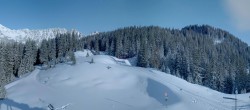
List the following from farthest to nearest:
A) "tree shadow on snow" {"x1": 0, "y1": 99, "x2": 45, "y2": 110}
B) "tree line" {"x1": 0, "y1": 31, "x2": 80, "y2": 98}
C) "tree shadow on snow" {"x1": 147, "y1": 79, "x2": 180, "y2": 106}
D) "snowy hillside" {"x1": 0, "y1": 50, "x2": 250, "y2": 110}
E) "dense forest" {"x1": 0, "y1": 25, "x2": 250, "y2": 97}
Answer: "dense forest" {"x1": 0, "y1": 25, "x2": 250, "y2": 97}, "tree line" {"x1": 0, "y1": 31, "x2": 80, "y2": 98}, "tree shadow on snow" {"x1": 147, "y1": 79, "x2": 180, "y2": 106}, "snowy hillside" {"x1": 0, "y1": 50, "x2": 250, "y2": 110}, "tree shadow on snow" {"x1": 0, "y1": 99, "x2": 45, "y2": 110}

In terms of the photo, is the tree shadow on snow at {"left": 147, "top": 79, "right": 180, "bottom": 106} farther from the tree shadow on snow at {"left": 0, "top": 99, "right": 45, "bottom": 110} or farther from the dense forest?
the dense forest

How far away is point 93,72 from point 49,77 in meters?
12.9

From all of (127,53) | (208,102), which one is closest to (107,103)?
(208,102)

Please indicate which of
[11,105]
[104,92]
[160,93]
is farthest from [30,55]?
[160,93]

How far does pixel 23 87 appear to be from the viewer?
90812mm

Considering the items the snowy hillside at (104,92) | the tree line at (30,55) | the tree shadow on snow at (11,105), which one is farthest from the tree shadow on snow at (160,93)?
the tree line at (30,55)

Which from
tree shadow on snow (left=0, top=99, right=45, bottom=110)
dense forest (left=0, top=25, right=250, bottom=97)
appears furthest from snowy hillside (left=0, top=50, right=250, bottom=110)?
dense forest (left=0, top=25, right=250, bottom=97)

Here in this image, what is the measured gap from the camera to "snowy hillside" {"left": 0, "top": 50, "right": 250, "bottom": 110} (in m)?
69.5

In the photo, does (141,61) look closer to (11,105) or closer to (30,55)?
(30,55)

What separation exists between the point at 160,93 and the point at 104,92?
1322cm

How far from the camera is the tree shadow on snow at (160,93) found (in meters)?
72.5

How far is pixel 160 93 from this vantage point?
7838cm

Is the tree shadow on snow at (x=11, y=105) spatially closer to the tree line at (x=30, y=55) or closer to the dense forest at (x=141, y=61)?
the tree line at (x=30, y=55)

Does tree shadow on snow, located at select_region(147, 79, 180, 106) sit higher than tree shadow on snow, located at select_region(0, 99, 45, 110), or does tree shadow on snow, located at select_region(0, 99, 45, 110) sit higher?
tree shadow on snow, located at select_region(147, 79, 180, 106)
